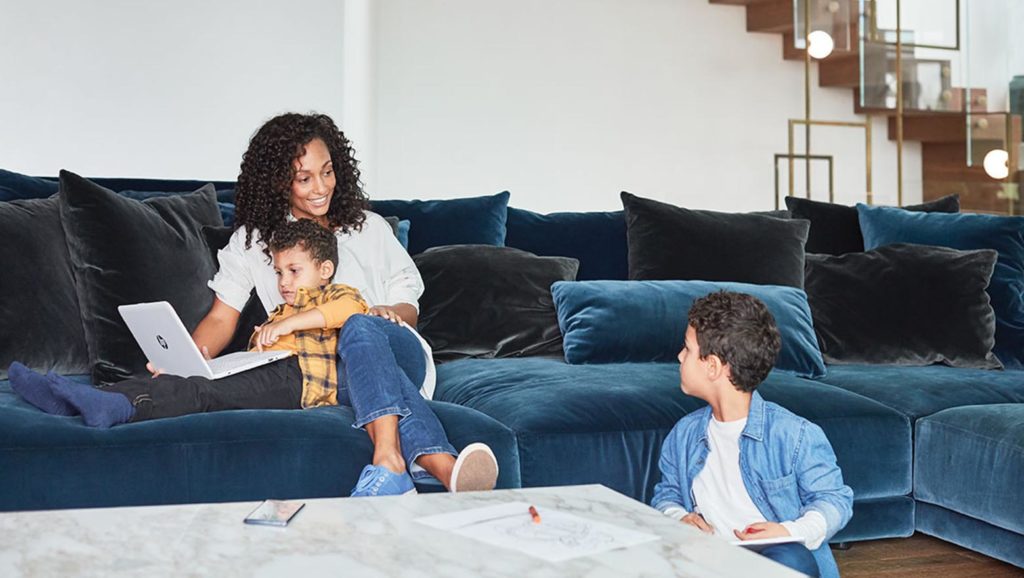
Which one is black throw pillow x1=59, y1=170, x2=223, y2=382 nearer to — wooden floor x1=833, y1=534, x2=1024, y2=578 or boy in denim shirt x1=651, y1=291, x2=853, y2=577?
boy in denim shirt x1=651, y1=291, x2=853, y2=577

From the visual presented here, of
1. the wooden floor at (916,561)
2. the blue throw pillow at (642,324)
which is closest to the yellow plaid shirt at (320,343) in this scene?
the blue throw pillow at (642,324)

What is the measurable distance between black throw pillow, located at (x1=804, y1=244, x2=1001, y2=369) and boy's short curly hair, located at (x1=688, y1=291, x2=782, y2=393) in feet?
4.61

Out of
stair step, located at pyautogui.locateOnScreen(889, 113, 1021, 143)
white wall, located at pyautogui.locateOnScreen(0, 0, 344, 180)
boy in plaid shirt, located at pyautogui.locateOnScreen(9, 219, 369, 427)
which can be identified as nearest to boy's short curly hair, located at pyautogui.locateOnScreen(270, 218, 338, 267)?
boy in plaid shirt, located at pyautogui.locateOnScreen(9, 219, 369, 427)

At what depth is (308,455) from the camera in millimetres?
2285

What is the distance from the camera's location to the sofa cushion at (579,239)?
369 centimetres

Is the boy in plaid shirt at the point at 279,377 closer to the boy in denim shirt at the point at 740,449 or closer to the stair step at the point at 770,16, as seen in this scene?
the boy in denim shirt at the point at 740,449

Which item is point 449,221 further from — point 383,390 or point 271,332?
point 383,390

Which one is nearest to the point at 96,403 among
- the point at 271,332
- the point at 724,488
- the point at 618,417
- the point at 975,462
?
the point at 271,332

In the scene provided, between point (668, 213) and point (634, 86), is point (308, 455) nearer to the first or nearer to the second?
point (668, 213)

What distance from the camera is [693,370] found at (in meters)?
2.19

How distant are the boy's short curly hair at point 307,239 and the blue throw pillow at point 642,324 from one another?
0.77 m

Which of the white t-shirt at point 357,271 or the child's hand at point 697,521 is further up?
the white t-shirt at point 357,271

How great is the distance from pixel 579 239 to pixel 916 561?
1383mm

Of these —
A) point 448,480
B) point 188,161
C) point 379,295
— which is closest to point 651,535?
point 448,480
